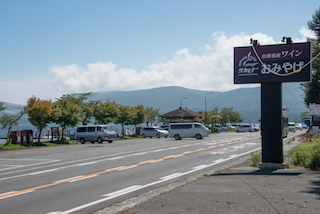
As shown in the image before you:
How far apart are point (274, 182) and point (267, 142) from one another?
3.41 meters

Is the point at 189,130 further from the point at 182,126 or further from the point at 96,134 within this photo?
the point at 96,134

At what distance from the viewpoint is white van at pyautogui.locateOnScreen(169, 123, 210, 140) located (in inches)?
1491

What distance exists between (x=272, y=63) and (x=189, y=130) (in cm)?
2681

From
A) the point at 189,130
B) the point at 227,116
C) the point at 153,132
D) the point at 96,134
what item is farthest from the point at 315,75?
the point at 227,116

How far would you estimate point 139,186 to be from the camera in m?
9.02

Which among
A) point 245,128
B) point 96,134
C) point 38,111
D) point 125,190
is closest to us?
point 125,190

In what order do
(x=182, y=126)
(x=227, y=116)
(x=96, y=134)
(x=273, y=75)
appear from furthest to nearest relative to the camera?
(x=227, y=116), (x=182, y=126), (x=96, y=134), (x=273, y=75)

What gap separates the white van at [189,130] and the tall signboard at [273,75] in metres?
25.9

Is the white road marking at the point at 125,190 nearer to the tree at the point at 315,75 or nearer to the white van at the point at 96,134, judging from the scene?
the white van at the point at 96,134

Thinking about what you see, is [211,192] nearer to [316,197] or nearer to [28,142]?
[316,197]

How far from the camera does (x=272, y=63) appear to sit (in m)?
11.8

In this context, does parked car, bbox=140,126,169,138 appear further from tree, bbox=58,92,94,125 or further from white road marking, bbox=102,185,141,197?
white road marking, bbox=102,185,141,197

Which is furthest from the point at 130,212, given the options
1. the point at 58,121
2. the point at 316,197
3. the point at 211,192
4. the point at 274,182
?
the point at 58,121

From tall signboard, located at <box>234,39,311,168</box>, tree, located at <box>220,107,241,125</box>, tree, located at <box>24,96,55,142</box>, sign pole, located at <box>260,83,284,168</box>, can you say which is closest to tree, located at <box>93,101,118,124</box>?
tree, located at <box>24,96,55,142</box>
